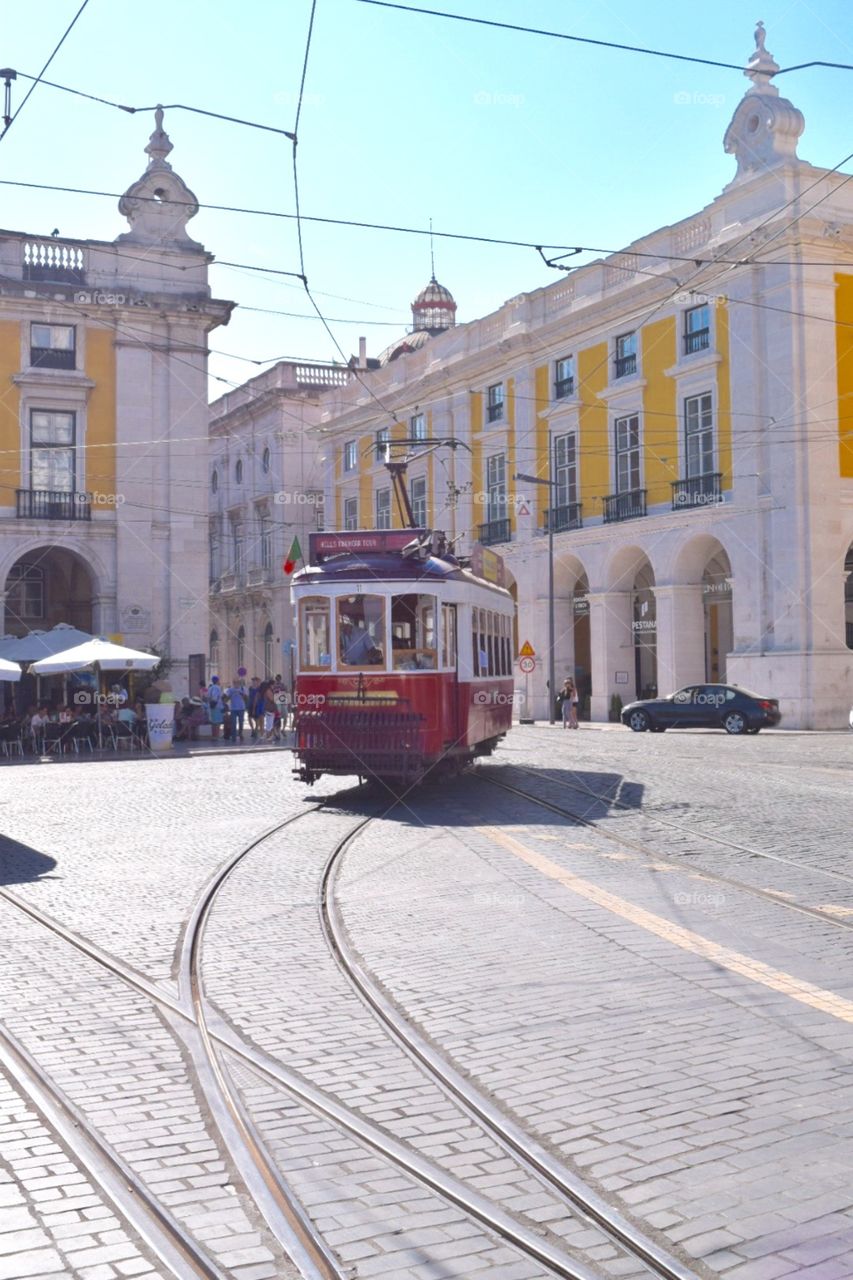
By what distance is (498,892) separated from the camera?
31.2 ft

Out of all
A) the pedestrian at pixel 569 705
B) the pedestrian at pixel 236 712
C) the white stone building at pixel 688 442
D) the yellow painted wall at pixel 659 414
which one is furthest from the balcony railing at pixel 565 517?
the pedestrian at pixel 236 712

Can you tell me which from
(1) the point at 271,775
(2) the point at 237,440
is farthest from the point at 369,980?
(2) the point at 237,440

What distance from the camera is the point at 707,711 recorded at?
105 ft

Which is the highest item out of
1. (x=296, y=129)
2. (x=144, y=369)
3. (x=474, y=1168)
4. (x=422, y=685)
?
(x=144, y=369)

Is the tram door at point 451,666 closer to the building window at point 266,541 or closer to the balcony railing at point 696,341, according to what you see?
the balcony railing at point 696,341

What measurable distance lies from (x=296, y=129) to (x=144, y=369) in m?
21.4

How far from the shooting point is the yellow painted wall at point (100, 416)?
3403cm

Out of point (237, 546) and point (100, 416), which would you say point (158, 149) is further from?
point (237, 546)

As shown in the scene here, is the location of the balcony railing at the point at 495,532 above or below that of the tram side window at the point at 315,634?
above

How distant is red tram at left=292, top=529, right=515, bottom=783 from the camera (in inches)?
627

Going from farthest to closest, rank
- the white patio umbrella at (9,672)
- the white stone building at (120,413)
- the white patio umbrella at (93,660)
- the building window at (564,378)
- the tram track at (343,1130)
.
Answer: the building window at (564,378) < the white stone building at (120,413) < the white patio umbrella at (93,660) < the white patio umbrella at (9,672) < the tram track at (343,1130)

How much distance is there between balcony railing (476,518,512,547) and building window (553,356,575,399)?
4952 mm

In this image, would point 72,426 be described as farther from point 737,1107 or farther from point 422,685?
A: point 737,1107

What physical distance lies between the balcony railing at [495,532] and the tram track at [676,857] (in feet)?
89.6
